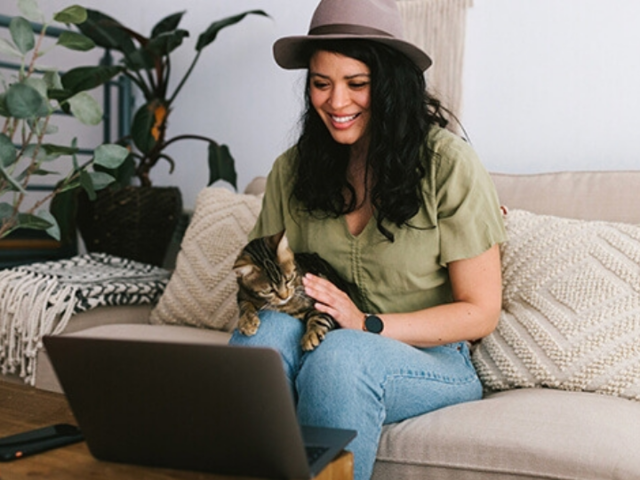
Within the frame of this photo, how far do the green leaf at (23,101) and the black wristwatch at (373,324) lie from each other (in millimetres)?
666

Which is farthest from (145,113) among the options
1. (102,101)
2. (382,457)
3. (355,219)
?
(382,457)

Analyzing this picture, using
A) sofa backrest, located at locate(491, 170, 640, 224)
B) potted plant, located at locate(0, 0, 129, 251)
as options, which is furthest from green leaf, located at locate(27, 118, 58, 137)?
sofa backrest, located at locate(491, 170, 640, 224)

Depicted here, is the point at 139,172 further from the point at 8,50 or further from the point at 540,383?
the point at 540,383

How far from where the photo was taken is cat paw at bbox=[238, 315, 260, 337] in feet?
4.55

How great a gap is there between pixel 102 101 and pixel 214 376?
2.92 meters

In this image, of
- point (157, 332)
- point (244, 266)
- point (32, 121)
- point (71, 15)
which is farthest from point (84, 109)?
point (157, 332)

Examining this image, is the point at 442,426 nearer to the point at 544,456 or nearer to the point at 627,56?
the point at 544,456

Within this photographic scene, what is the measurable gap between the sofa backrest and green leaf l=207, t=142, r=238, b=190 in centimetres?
107

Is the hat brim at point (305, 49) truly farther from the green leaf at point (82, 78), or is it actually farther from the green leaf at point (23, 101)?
the green leaf at point (82, 78)

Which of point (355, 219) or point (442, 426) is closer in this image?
point (442, 426)

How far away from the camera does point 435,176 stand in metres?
1.52

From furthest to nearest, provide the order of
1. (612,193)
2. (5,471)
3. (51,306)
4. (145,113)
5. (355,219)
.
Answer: (145,113)
(51,306)
(612,193)
(355,219)
(5,471)

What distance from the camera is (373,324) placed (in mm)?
1428

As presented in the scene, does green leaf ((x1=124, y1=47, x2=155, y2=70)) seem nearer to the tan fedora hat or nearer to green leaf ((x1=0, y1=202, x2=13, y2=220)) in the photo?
the tan fedora hat
